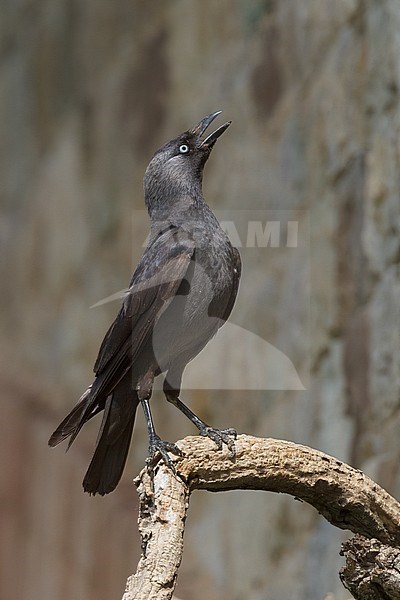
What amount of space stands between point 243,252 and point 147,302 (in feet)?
1.71

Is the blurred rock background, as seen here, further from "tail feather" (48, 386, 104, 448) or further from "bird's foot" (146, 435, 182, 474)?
"bird's foot" (146, 435, 182, 474)

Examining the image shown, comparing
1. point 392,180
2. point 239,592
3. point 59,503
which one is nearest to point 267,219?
point 392,180

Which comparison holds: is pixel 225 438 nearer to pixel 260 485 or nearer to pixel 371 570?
pixel 260 485

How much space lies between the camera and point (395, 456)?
11.1ft

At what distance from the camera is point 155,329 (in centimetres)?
271

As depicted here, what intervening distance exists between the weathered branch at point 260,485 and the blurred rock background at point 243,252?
2.56ft

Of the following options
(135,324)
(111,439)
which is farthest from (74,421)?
(135,324)

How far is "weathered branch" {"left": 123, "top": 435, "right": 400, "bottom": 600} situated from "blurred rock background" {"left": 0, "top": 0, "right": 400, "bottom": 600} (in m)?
0.78

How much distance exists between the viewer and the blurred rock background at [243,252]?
3.63 meters

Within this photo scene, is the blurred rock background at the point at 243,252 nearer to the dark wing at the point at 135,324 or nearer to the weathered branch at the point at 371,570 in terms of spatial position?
the dark wing at the point at 135,324

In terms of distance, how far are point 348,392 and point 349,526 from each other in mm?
1140

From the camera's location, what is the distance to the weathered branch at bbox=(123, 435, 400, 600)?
222 cm

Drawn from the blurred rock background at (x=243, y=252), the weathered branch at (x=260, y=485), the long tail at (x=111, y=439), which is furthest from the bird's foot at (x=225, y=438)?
the blurred rock background at (x=243, y=252)

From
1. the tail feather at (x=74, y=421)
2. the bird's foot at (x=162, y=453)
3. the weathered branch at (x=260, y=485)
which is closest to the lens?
the weathered branch at (x=260, y=485)
